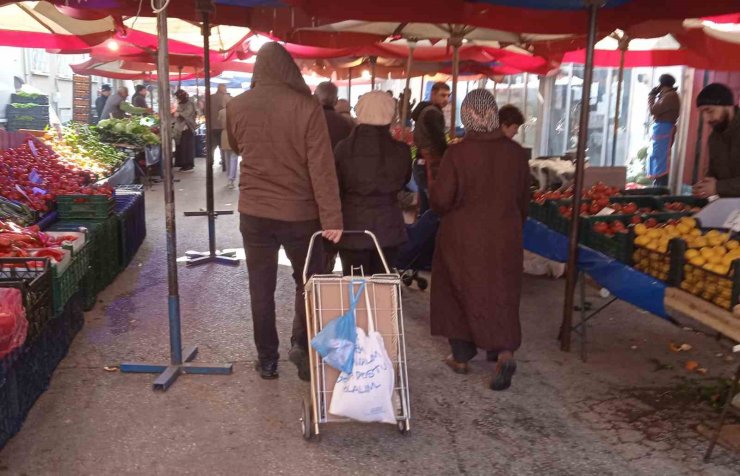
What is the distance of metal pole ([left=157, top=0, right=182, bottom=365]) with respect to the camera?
4266 millimetres

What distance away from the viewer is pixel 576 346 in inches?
212

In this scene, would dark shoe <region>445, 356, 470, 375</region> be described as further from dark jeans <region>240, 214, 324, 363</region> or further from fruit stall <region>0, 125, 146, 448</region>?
fruit stall <region>0, 125, 146, 448</region>

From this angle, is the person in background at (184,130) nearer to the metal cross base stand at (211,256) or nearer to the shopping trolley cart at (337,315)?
the metal cross base stand at (211,256)

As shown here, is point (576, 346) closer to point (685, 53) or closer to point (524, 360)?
point (524, 360)

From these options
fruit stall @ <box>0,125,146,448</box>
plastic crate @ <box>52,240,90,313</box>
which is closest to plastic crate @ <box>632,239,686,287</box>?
fruit stall @ <box>0,125,146,448</box>

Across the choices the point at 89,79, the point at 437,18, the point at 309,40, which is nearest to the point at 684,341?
the point at 437,18

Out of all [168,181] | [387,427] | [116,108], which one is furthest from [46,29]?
[116,108]

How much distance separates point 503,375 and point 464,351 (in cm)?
35

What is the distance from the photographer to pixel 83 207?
6418mm

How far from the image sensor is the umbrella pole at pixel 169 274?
14.1 feet

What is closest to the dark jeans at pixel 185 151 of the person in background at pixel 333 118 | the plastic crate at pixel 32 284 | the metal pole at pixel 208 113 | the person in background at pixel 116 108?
the person in background at pixel 116 108

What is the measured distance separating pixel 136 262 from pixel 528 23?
487 cm

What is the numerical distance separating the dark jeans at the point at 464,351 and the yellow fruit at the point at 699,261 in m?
1.45

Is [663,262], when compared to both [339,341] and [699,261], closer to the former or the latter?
[699,261]
